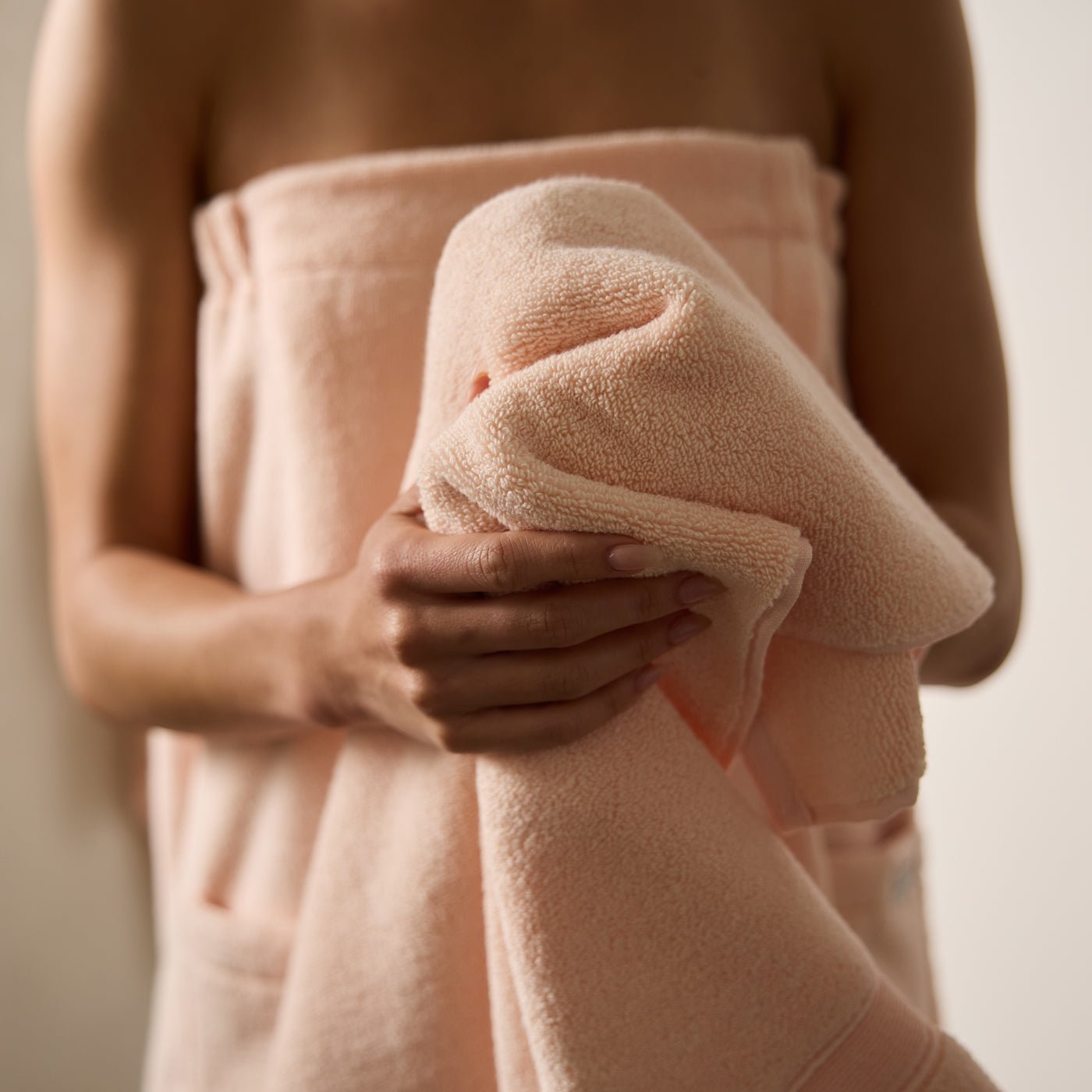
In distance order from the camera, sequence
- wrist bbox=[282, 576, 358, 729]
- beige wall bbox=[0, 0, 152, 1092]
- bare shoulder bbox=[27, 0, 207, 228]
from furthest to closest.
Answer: beige wall bbox=[0, 0, 152, 1092] → bare shoulder bbox=[27, 0, 207, 228] → wrist bbox=[282, 576, 358, 729]

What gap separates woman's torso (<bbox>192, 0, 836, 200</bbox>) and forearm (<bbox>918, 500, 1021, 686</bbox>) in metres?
0.26

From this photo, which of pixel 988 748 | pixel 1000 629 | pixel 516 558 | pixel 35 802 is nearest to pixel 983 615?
pixel 1000 629

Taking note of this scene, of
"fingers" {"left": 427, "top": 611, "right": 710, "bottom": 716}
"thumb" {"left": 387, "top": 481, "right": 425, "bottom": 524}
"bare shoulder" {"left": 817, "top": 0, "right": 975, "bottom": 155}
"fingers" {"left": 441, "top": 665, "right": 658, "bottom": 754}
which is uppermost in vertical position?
"bare shoulder" {"left": 817, "top": 0, "right": 975, "bottom": 155}

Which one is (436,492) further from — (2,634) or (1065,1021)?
(1065,1021)

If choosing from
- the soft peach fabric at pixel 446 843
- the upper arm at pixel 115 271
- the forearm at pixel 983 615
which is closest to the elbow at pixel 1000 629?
the forearm at pixel 983 615

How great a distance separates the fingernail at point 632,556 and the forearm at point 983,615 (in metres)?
0.26

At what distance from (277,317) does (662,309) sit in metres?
0.26

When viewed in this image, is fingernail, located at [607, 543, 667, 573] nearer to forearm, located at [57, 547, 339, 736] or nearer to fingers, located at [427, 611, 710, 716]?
fingers, located at [427, 611, 710, 716]

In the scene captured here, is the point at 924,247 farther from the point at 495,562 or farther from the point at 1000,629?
the point at 495,562

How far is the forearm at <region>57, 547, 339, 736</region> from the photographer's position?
0.48 meters

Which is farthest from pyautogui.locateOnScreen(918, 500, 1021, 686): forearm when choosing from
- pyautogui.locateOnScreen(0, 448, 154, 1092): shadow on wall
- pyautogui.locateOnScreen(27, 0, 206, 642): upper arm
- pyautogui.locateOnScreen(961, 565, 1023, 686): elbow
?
pyautogui.locateOnScreen(0, 448, 154, 1092): shadow on wall

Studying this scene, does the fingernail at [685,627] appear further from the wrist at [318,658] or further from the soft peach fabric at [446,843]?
the wrist at [318,658]

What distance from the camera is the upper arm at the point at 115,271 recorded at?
21.4 inches

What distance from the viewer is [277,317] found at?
0.53 metres
